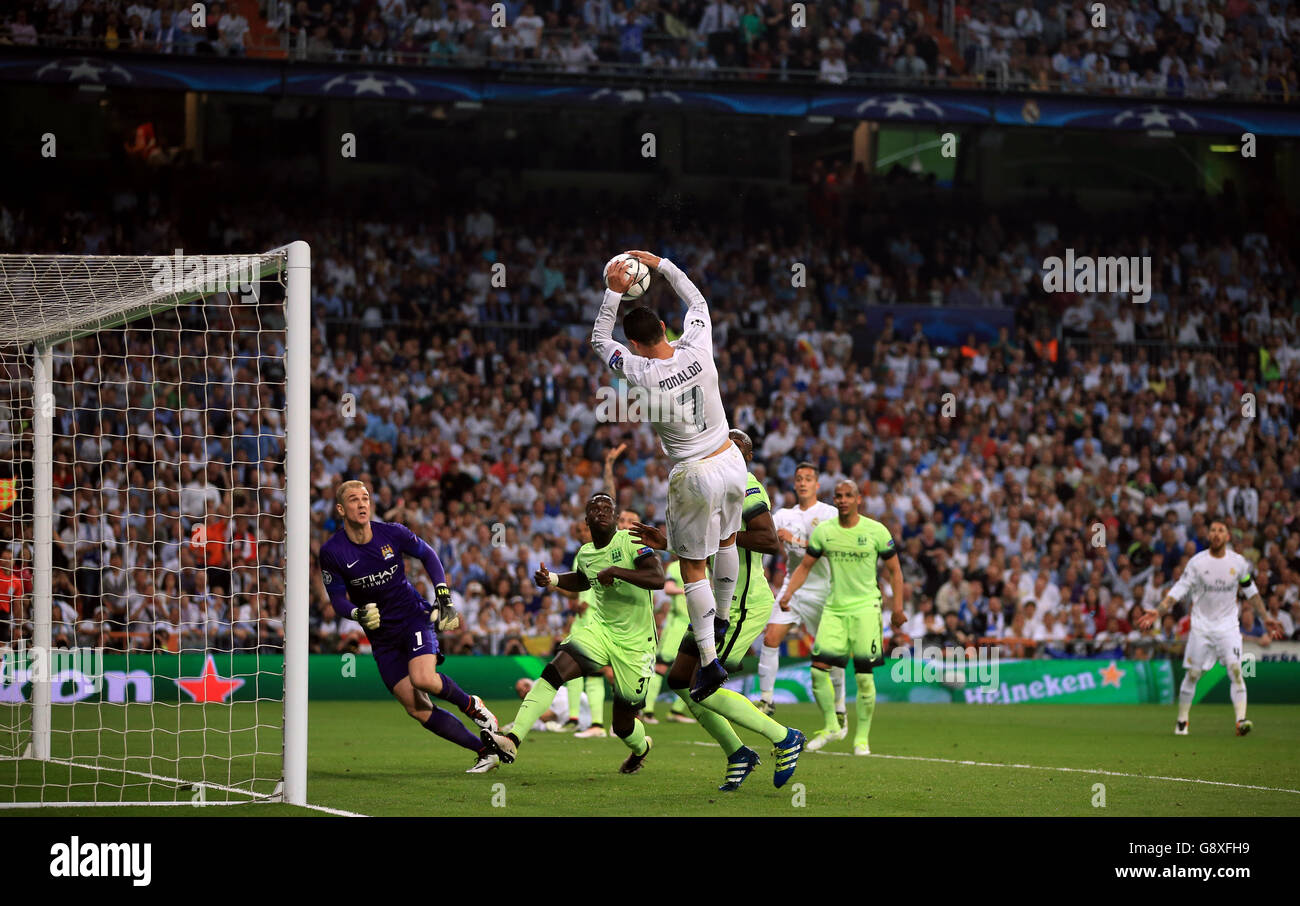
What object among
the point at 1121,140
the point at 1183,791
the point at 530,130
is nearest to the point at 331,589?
the point at 1183,791

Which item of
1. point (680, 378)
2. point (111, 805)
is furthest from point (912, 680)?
point (111, 805)

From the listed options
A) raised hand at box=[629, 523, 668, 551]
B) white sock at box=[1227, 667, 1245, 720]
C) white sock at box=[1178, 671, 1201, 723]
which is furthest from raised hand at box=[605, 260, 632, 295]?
white sock at box=[1227, 667, 1245, 720]

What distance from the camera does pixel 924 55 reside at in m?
28.8

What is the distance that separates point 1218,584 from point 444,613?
10.3m

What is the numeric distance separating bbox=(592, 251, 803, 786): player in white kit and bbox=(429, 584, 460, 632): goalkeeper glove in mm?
1723

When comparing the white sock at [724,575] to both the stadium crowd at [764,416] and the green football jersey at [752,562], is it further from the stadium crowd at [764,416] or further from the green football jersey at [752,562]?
the stadium crowd at [764,416]

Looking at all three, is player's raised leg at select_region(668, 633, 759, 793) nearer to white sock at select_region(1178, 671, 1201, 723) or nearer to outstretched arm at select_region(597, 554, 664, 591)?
outstretched arm at select_region(597, 554, 664, 591)

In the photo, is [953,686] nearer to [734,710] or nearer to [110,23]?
[734,710]

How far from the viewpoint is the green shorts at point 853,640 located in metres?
14.7

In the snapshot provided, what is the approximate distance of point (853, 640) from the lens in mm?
14773

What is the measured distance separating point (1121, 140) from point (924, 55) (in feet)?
20.4

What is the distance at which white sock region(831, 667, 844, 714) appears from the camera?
51.9ft

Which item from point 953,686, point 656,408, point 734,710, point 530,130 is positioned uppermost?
point 530,130

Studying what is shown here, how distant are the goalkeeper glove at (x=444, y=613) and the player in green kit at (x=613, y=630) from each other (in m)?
0.90
